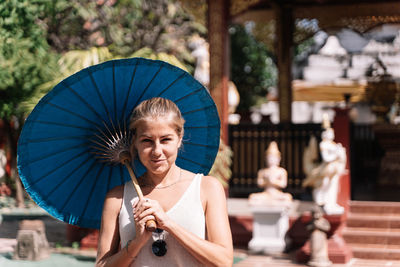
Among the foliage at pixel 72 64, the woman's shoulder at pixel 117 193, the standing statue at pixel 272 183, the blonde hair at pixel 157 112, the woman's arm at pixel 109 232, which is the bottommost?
the standing statue at pixel 272 183

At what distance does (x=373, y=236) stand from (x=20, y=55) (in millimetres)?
5289

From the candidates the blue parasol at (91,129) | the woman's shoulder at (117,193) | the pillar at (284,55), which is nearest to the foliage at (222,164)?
the pillar at (284,55)

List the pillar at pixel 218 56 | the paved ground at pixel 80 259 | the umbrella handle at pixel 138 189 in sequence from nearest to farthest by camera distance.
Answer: the umbrella handle at pixel 138 189
the paved ground at pixel 80 259
the pillar at pixel 218 56

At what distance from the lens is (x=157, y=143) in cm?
217

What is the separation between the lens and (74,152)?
241 centimetres

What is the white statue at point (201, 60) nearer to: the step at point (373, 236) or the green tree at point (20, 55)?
the green tree at point (20, 55)

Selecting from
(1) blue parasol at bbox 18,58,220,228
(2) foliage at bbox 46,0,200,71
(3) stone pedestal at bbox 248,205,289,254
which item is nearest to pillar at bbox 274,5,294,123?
(2) foliage at bbox 46,0,200,71

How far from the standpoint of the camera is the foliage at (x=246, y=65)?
19859mm

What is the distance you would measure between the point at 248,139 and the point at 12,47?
4397mm

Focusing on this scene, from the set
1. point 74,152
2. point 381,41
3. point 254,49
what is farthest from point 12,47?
point 381,41

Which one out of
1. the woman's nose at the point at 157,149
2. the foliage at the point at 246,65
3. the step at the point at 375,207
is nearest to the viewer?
the woman's nose at the point at 157,149

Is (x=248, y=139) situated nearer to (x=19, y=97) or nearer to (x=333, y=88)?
(x=19, y=97)

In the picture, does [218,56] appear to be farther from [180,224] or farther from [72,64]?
[180,224]

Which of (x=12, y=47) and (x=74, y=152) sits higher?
(x=12, y=47)
